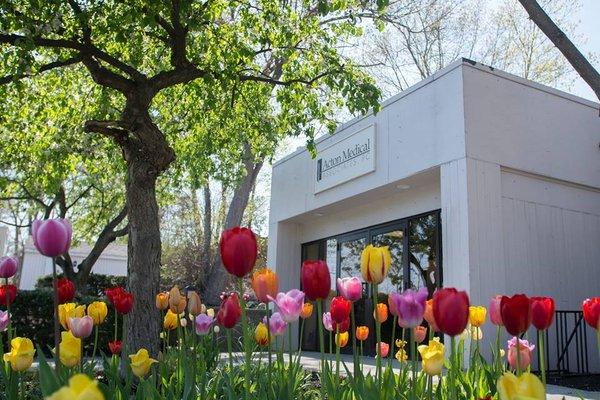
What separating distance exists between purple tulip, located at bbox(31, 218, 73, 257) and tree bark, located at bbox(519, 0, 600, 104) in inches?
240

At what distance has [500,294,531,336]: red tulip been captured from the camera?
5.66 ft

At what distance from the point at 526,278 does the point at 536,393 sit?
796 centimetres

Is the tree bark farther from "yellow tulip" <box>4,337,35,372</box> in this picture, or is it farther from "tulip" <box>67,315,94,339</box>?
"yellow tulip" <box>4,337,35,372</box>

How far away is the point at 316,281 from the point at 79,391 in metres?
1.22

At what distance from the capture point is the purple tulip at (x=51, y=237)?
168 centimetres

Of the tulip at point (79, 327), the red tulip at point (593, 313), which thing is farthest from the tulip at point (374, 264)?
the tulip at point (79, 327)

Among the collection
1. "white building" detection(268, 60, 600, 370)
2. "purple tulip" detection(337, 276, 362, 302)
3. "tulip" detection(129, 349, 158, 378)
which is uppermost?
"white building" detection(268, 60, 600, 370)

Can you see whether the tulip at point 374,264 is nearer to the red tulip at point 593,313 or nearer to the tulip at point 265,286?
the tulip at point 265,286

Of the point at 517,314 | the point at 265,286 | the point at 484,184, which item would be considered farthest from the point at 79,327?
the point at 484,184

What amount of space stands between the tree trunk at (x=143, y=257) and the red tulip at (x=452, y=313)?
171 inches

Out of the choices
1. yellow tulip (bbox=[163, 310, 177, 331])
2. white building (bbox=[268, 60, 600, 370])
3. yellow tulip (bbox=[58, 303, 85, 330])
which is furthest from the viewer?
white building (bbox=[268, 60, 600, 370])

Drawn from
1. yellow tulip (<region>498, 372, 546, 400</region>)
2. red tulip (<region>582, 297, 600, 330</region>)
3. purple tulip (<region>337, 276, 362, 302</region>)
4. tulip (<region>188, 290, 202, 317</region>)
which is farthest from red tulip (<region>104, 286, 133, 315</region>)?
yellow tulip (<region>498, 372, 546, 400</region>)

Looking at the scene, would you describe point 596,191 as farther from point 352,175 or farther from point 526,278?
point 352,175

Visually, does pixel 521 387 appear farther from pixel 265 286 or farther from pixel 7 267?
pixel 7 267
